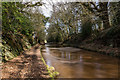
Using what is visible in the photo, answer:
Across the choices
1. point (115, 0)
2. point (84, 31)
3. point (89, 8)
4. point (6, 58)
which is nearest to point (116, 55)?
point (115, 0)

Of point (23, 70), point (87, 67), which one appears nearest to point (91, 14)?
point (87, 67)

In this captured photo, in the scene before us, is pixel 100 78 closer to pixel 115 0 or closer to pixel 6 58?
pixel 6 58

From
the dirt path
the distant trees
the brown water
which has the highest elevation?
the distant trees

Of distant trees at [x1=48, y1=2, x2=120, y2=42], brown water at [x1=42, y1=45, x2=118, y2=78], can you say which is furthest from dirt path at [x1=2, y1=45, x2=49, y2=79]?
distant trees at [x1=48, y1=2, x2=120, y2=42]

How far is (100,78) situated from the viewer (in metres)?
3.58

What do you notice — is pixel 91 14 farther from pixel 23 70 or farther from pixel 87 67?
pixel 23 70

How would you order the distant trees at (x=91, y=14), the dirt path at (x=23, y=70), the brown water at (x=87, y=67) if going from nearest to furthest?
the dirt path at (x=23, y=70)
the brown water at (x=87, y=67)
the distant trees at (x=91, y=14)

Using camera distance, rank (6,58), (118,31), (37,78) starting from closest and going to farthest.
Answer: (37,78), (6,58), (118,31)

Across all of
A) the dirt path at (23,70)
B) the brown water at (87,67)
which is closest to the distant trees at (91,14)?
the brown water at (87,67)

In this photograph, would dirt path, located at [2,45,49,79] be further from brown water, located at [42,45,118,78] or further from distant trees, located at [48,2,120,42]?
distant trees, located at [48,2,120,42]

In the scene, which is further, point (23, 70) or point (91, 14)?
point (91, 14)

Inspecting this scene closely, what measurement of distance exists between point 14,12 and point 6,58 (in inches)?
99.4

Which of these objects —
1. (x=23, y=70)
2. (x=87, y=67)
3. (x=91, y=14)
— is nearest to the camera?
(x=23, y=70)

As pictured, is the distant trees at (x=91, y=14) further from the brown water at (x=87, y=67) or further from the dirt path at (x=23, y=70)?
the dirt path at (x=23, y=70)
